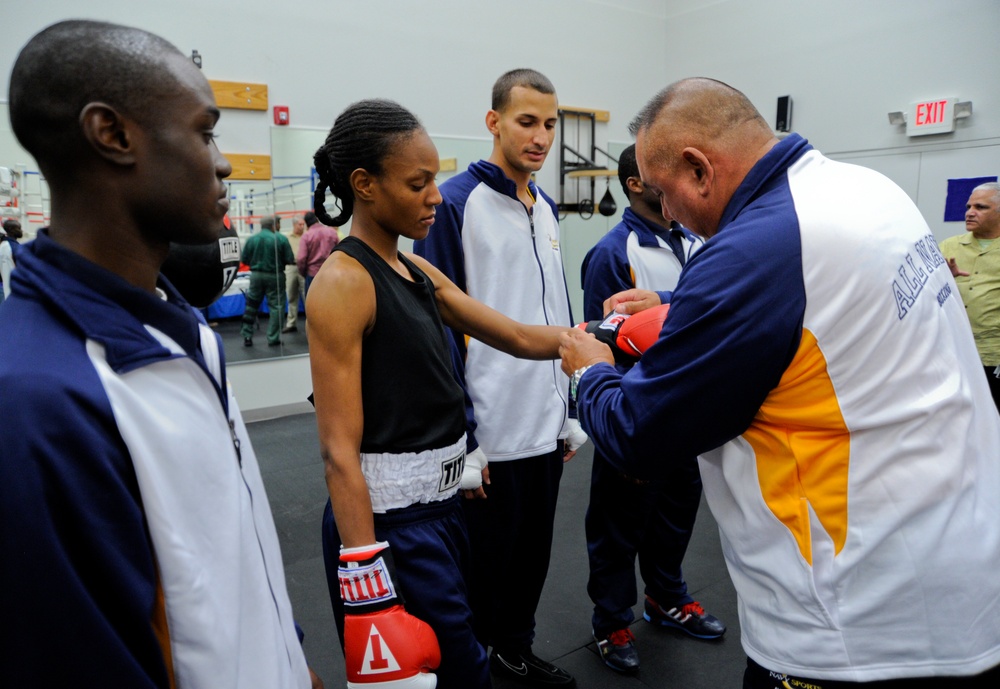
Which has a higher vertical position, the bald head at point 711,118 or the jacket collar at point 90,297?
the bald head at point 711,118

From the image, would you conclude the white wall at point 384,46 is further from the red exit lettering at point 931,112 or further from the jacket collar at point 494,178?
the jacket collar at point 494,178

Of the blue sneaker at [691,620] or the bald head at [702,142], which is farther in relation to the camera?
the blue sneaker at [691,620]

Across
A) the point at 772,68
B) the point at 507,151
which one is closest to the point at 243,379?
the point at 507,151

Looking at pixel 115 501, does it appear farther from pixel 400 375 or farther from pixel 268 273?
pixel 268 273

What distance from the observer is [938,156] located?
539 cm

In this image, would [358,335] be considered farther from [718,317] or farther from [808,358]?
[808,358]

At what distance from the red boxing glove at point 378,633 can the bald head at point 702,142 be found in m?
0.88

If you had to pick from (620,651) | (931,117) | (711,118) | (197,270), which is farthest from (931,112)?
Result: (197,270)

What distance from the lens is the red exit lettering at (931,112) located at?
207 inches

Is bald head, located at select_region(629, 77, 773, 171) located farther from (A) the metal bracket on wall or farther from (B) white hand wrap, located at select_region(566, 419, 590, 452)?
(A) the metal bracket on wall

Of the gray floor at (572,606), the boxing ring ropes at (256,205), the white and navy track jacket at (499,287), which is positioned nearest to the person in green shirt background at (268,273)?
the boxing ring ropes at (256,205)

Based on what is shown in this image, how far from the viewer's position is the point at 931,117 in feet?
17.5

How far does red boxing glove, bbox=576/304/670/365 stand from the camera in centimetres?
149

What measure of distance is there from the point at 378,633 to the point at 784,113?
650 centimetres
